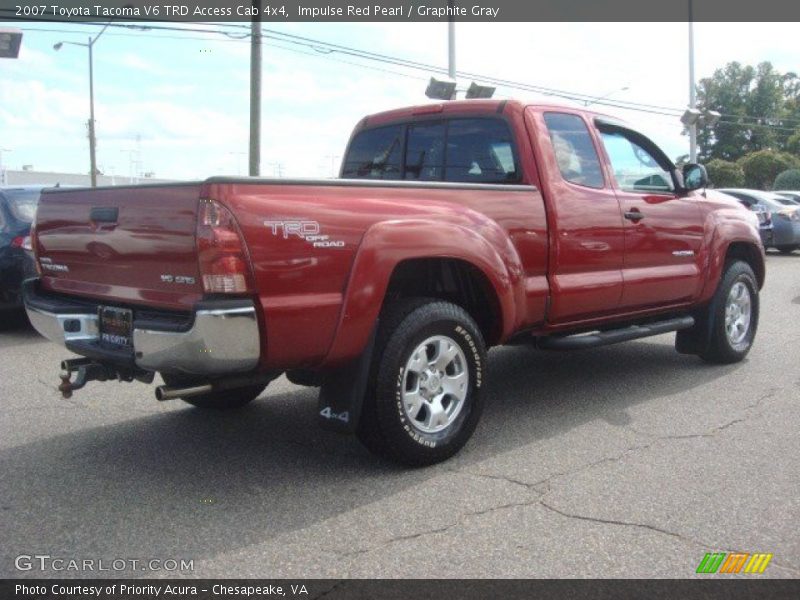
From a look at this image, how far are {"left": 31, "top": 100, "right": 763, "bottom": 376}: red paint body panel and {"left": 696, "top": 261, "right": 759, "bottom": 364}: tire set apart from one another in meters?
0.73

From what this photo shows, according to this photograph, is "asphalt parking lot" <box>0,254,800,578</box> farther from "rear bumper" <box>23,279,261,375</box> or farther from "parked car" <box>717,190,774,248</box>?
"parked car" <box>717,190,774,248</box>

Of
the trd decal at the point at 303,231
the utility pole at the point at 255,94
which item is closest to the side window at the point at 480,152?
the trd decal at the point at 303,231

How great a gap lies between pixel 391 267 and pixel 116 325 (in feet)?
4.59

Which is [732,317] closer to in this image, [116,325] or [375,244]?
[375,244]

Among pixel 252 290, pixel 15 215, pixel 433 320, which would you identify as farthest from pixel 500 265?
pixel 15 215

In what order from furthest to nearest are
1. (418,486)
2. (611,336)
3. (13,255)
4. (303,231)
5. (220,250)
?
(13,255) < (611,336) < (418,486) < (303,231) < (220,250)

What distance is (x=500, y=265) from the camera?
4.60 meters

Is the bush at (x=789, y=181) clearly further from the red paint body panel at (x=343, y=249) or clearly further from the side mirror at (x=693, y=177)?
the red paint body panel at (x=343, y=249)

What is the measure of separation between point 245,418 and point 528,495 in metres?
2.18

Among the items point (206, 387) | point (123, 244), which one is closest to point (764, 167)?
point (123, 244)

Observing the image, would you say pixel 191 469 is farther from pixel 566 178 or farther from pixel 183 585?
pixel 566 178

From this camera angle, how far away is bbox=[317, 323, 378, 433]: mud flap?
399cm

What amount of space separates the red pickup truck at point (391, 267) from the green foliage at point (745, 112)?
79.2 m

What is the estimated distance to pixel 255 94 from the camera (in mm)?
16672
